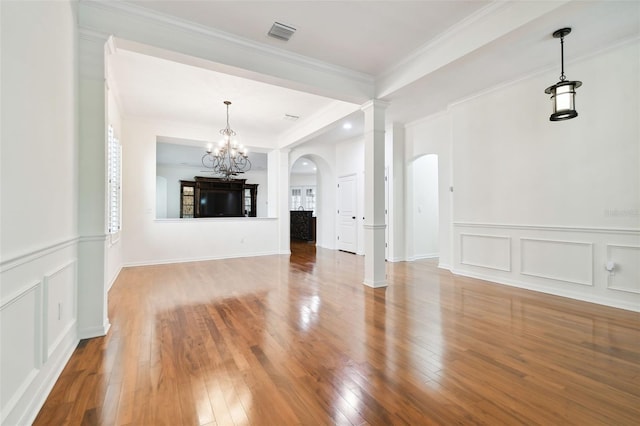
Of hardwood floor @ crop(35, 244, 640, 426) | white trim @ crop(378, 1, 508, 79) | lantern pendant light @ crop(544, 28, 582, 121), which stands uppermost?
white trim @ crop(378, 1, 508, 79)

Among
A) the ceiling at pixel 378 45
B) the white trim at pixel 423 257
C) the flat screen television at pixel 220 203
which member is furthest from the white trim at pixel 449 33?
the flat screen television at pixel 220 203

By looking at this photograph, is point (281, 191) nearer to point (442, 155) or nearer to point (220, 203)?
point (442, 155)

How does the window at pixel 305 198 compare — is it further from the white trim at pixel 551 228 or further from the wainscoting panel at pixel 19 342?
the wainscoting panel at pixel 19 342

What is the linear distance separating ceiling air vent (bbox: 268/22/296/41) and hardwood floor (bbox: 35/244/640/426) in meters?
3.04

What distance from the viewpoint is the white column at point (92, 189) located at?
99.7 inches

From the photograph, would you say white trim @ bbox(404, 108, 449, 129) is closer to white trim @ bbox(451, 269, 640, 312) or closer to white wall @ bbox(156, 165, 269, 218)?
white trim @ bbox(451, 269, 640, 312)

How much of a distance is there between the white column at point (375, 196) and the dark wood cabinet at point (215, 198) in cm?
780

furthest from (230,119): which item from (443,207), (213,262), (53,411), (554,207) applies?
(554,207)

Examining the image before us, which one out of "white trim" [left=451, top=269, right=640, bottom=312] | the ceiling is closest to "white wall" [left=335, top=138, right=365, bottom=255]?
the ceiling

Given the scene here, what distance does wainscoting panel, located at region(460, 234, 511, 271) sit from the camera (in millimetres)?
4386

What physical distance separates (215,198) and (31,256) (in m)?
10.2

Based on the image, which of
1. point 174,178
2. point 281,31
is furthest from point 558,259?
point 174,178

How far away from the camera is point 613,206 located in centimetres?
331

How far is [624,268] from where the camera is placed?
323 cm
